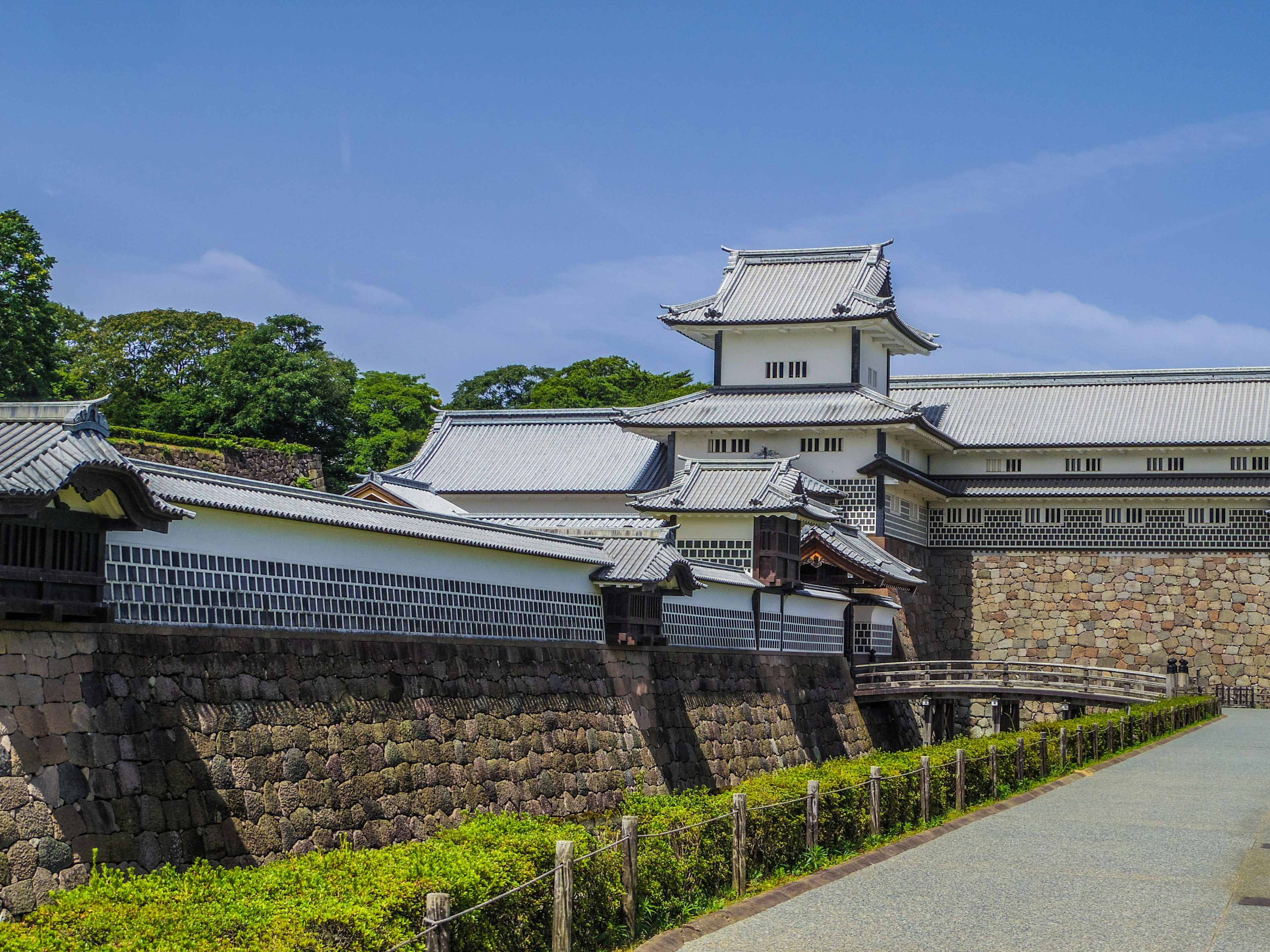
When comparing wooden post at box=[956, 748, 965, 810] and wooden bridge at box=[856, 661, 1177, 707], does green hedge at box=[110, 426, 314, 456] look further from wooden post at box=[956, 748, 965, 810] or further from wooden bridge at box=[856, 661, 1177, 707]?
wooden post at box=[956, 748, 965, 810]

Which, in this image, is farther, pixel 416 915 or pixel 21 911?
pixel 21 911

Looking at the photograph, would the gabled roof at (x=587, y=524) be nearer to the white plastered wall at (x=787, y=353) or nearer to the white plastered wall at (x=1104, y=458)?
the white plastered wall at (x=787, y=353)

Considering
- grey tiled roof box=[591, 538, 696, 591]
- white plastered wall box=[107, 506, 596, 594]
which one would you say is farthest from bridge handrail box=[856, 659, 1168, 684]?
white plastered wall box=[107, 506, 596, 594]

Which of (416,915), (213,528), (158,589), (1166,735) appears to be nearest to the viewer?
(416,915)

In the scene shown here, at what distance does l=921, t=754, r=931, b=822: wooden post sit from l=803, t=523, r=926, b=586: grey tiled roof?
61.3ft

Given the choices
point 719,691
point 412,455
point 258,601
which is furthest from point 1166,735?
point 412,455

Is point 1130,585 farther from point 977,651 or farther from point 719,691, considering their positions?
point 719,691

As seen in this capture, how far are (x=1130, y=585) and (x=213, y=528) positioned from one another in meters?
37.3

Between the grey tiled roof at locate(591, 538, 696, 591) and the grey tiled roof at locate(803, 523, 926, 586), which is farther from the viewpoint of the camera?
the grey tiled roof at locate(803, 523, 926, 586)

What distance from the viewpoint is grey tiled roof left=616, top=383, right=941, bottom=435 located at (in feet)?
140

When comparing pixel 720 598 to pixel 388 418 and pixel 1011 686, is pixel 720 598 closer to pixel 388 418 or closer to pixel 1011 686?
pixel 1011 686

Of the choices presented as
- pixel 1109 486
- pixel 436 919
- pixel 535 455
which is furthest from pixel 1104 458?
pixel 436 919

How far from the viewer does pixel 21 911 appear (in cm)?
1140

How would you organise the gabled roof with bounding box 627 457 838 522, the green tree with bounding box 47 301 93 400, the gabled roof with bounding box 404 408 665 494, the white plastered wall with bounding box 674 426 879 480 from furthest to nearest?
the green tree with bounding box 47 301 93 400, the gabled roof with bounding box 404 408 665 494, the white plastered wall with bounding box 674 426 879 480, the gabled roof with bounding box 627 457 838 522
